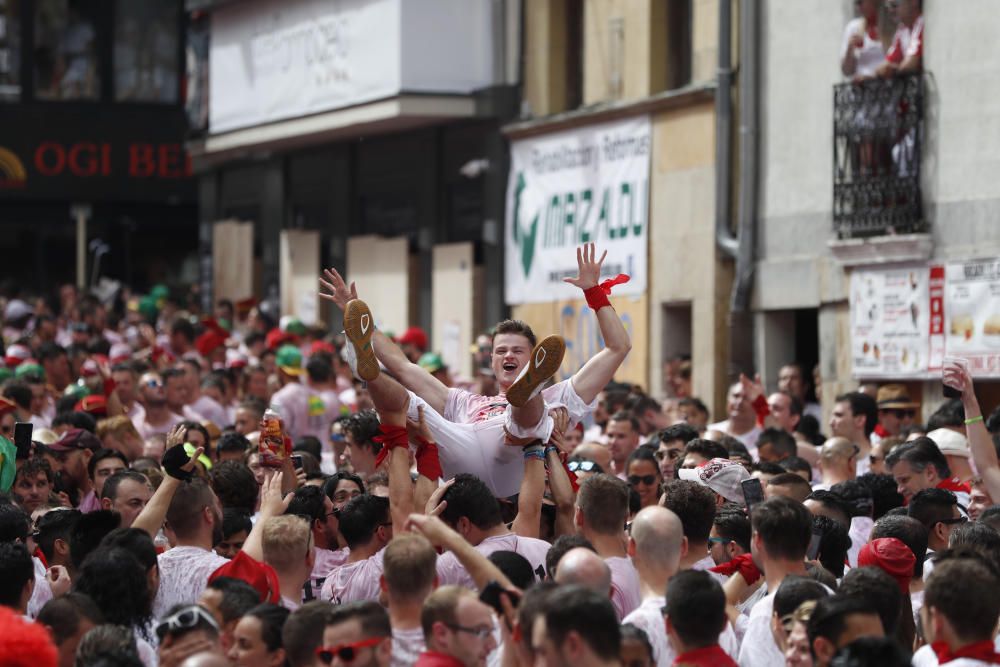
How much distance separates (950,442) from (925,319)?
19.3 feet

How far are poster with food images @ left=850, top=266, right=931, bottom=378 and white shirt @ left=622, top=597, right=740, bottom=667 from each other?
421 inches

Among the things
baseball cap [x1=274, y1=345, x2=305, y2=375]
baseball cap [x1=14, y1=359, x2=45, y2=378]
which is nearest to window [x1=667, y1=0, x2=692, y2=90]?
baseball cap [x1=274, y1=345, x2=305, y2=375]

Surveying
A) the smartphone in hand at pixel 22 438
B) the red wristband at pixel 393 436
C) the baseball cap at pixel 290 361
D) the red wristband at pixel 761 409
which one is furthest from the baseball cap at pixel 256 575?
the baseball cap at pixel 290 361

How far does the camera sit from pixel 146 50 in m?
37.5

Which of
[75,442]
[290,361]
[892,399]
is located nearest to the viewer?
[75,442]

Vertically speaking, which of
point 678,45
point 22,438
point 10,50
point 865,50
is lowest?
point 22,438

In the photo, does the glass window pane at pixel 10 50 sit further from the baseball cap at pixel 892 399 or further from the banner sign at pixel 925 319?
the baseball cap at pixel 892 399

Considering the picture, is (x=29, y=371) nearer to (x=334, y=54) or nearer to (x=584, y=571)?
(x=584, y=571)

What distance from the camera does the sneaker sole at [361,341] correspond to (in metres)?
8.95

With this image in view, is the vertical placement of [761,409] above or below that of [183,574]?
above

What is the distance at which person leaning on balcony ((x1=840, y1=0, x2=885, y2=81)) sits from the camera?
1778cm

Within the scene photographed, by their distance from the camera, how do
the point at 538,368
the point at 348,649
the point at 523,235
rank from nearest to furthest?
the point at 348,649, the point at 538,368, the point at 523,235

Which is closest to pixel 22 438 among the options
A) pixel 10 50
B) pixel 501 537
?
pixel 501 537

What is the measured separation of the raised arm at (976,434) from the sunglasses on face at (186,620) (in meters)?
5.36
